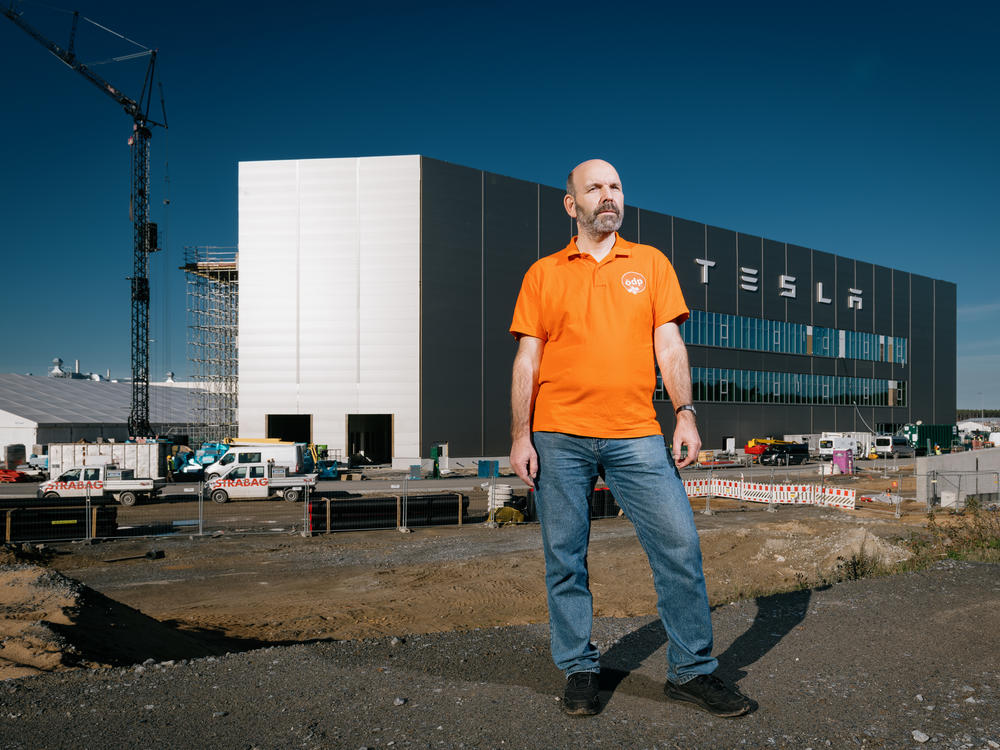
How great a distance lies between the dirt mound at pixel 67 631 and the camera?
474 cm

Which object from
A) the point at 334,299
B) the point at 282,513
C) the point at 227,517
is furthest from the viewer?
the point at 334,299

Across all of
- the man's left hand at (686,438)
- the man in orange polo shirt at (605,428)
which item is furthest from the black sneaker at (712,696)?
the man's left hand at (686,438)

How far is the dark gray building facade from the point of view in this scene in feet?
147

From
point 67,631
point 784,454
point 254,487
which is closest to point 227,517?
point 254,487

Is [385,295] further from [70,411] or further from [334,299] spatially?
[70,411]

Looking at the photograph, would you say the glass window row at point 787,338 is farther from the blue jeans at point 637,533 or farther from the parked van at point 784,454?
the blue jeans at point 637,533

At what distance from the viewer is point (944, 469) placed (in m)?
27.4

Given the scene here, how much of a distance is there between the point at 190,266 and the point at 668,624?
62.3 m

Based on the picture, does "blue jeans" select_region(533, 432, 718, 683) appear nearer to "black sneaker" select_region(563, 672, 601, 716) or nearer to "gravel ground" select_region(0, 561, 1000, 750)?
"black sneaker" select_region(563, 672, 601, 716)

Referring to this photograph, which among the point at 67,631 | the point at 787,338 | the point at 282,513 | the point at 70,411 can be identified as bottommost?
the point at 282,513

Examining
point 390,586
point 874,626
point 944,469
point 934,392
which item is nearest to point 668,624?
point 874,626

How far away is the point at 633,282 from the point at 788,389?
2542 inches

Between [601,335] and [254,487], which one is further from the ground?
[601,335]

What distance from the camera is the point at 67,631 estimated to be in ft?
19.0
